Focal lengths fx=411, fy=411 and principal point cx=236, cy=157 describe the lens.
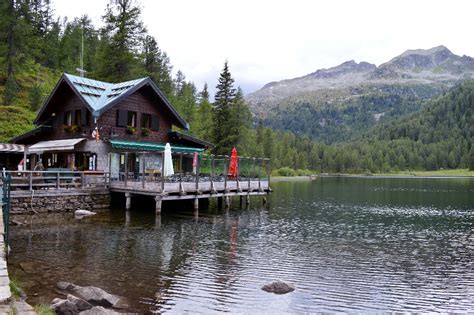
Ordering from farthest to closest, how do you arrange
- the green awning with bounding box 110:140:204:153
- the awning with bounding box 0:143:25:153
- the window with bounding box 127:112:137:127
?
1. the awning with bounding box 0:143:25:153
2. the window with bounding box 127:112:137:127
3. the green awning with bounding box 110:140:204:153

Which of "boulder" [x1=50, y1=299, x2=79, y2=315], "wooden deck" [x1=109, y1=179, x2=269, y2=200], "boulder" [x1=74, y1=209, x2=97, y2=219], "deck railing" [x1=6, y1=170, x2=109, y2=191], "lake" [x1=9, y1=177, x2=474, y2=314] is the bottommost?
"lake" [x1=9, y1=177, x2=474, y2=314]

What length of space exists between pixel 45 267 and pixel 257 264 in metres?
7.95

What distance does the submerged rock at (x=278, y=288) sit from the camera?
13.0m

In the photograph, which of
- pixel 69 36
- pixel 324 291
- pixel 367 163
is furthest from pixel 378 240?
pixel 367 163

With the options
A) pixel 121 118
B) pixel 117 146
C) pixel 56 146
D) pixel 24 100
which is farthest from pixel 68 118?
pixel 24 100

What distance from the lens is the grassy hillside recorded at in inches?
1919

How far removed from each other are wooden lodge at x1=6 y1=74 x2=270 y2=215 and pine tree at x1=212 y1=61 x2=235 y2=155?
19.1 meters

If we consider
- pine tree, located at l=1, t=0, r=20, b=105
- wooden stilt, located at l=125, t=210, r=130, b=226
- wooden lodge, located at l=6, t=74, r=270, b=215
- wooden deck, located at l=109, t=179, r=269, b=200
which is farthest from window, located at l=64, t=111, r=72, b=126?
pine tree, located at l=1, t=0, r=20, b=105

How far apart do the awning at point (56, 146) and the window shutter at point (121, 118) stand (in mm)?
3323

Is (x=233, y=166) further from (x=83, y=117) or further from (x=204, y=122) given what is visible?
(x=204, y=122)

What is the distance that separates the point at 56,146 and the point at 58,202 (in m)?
7.63

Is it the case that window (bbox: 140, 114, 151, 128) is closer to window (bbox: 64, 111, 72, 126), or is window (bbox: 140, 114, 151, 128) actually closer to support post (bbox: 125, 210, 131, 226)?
window (bbox: 64, 111, 72, 126)

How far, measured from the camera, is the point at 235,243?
20.9 metres

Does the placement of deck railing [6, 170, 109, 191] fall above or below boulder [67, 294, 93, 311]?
above
